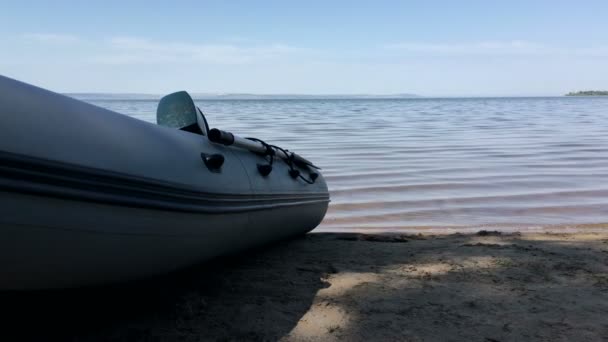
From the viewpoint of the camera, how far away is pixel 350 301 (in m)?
2.68

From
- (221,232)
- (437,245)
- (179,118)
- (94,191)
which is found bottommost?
(437,245)

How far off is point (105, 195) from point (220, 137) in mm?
1088

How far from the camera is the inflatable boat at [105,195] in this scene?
5.90ft

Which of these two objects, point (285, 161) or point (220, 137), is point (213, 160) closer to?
point (220, 137)

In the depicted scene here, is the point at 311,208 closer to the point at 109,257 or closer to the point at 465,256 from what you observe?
the point at 465,256

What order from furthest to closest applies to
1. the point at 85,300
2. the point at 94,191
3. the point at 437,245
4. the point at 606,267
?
the point at 437,245 → the point at 606,267 → the point at 85,300 → the point at 94,191

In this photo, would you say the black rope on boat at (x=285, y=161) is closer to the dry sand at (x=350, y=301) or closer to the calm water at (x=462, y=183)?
the dry sand at (x=350, y=301)

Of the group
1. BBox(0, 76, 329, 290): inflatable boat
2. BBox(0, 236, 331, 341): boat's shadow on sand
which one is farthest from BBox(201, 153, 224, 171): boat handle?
BBox(0, 236, 331, 341): boat's shadow on sand

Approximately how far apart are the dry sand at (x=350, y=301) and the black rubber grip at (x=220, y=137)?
71 centimetres

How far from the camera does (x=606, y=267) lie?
3.15 m

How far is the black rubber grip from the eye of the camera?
3031mm

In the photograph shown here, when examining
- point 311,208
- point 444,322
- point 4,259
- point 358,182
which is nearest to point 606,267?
point 444,322

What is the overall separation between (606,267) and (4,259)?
2.99 m

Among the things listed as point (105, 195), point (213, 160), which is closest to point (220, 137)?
point (213, 160)
